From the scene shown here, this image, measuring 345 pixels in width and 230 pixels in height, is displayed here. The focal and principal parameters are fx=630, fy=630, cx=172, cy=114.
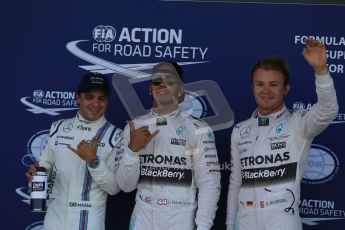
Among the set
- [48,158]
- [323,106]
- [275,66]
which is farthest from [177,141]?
[323,106]

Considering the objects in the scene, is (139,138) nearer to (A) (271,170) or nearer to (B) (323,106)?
(A) (271,170)

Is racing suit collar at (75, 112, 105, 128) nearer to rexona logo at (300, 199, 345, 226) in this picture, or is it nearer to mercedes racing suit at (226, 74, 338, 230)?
mercedes racing suit at (226, 74, 338, 230)

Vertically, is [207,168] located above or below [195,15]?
below

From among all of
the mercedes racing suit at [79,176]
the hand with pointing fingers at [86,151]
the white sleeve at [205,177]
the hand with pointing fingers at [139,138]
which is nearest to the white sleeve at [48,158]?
the mercedes racing suit at [79,176]

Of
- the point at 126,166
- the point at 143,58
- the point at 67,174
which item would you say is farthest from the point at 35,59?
the point at 126,166

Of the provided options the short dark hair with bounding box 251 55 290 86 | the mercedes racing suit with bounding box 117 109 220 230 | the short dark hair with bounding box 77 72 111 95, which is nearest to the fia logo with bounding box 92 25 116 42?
the short dark hair with bounding box 77 72 111 95

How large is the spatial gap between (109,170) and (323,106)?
1331 mm

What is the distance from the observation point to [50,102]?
4582mm

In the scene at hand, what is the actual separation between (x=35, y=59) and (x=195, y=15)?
1210mm

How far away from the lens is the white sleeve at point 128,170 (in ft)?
11.9

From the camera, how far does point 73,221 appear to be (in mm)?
3791

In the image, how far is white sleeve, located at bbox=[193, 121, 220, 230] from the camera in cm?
356

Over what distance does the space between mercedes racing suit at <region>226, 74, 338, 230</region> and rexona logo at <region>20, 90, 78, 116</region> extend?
4.66ft

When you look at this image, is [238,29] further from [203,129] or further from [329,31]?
[203,129]
